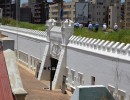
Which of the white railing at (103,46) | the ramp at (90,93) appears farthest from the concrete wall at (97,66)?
the ramp at (90,93)

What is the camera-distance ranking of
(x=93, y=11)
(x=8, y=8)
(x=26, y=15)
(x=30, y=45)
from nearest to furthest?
1. (x=30, y=45)
2. (x=93, y=11)
3. (x=8, y=8)
4. (x=26, y=15)

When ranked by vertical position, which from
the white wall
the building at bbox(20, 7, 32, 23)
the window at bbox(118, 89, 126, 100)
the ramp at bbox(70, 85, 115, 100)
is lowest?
the building at bbox(20, 7, 32, 23)

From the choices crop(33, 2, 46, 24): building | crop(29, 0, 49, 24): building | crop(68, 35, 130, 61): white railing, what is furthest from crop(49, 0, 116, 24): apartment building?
crop(68, 35, 130, 61): white railing

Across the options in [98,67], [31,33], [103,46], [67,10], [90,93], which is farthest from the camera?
[67,10]

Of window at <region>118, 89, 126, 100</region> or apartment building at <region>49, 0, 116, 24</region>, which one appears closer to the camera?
window at <region>118, 89, 126, 100</region>

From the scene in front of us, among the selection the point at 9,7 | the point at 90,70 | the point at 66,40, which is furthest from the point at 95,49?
the point at 9,7

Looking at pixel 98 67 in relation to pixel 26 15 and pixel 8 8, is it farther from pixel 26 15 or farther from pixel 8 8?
pixel 26 15

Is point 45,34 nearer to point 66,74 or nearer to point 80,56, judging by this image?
point 66,74

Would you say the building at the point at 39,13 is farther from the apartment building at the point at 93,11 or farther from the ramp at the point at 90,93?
the ramp at the point at 90,93

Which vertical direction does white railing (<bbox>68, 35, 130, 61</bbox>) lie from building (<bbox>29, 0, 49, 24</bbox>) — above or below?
above

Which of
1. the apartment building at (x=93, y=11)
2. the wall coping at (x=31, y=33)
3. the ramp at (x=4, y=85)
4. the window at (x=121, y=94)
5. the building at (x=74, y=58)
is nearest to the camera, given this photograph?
the ramp at (x=4, y=85)

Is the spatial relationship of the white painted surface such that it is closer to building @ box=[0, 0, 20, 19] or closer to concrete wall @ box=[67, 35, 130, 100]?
concrete wall @ box=[67, 35, 130, 100]

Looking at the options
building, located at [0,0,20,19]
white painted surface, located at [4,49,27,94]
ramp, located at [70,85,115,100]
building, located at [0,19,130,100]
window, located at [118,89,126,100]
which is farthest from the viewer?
building, located at [0,0,20,19]

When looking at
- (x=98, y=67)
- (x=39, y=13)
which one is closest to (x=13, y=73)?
(x=98, y=67)
